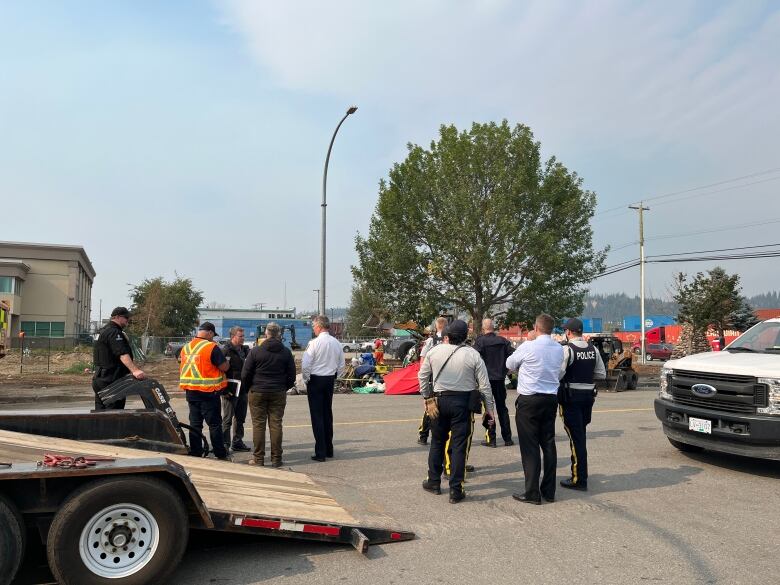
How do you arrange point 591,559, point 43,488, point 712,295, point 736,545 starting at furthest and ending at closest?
point 712,295 → point 736,545 → point 591,559 → point 43,488

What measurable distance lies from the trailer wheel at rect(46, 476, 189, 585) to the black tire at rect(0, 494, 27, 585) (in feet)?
0.57

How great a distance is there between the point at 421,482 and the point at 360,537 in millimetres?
2341

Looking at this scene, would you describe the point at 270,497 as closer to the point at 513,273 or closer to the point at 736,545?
the point at 736,545

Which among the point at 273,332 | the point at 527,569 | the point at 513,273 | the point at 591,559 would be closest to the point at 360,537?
the point at 527,569

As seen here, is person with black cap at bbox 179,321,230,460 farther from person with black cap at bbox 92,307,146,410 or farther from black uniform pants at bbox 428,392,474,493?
black uniform pants at bbox 428,392,474,493

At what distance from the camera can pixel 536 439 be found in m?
6.25

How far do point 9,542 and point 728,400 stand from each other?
717 cm

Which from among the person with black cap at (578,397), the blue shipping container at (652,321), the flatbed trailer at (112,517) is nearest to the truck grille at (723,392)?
the person with black cap at (578,397)

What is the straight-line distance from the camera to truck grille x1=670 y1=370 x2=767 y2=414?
7.08 m

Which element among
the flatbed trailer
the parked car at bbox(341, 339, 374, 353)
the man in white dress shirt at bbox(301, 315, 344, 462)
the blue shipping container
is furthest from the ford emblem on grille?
the blue shipping container

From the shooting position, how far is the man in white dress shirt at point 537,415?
6.21 m

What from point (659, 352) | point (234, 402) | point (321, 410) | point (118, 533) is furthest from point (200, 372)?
point (659, 352)

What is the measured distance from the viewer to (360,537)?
475 centimetres

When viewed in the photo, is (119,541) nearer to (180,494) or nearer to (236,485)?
(180,494)
